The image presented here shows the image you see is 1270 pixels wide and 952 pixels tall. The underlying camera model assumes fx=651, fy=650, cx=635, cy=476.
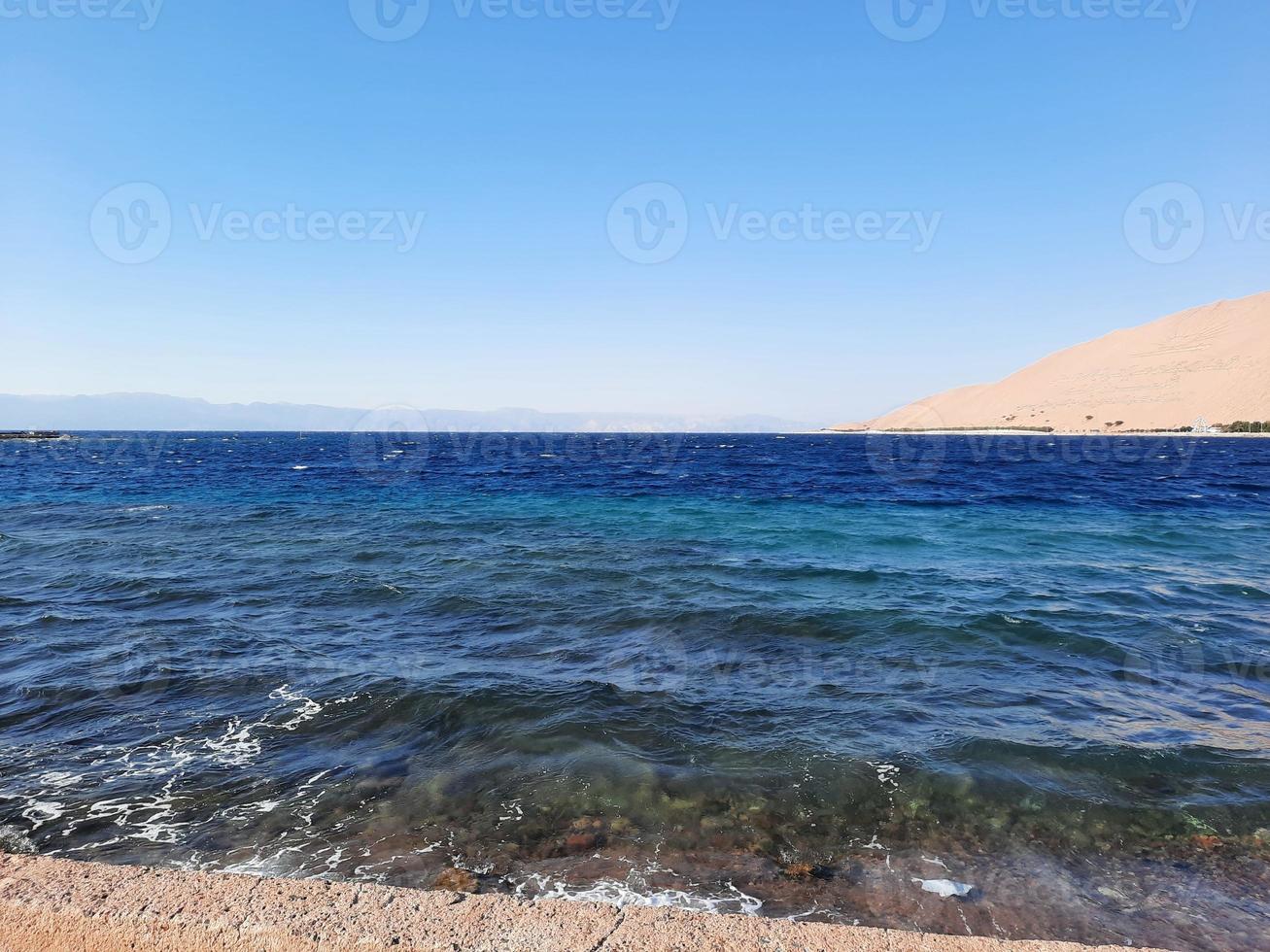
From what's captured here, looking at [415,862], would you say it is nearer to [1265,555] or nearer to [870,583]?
[870,583]

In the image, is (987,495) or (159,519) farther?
(987,495)

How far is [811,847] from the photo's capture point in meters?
5.26

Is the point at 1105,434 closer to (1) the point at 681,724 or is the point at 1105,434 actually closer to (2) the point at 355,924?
(1) the point at 681,724

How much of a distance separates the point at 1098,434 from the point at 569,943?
14850 cm

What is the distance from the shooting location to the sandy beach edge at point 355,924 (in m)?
3.23

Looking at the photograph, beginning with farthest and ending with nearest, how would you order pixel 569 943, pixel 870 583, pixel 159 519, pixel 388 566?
pixel 159 519 < pixel 388 566 < pixel 870 583 < pixel 569 943

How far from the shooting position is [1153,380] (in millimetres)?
130250

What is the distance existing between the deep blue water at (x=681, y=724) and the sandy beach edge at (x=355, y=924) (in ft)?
4.26

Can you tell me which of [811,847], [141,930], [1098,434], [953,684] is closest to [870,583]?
[953,684]

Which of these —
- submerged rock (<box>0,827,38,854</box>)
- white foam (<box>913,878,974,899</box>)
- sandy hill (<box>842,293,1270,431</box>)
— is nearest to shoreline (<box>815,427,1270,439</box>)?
sandy hill (<box>842,293,1270,431</box>)

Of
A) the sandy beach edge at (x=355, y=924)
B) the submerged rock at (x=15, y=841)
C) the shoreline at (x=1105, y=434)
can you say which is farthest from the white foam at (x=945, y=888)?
the shoreline at (x=1105, y=434)

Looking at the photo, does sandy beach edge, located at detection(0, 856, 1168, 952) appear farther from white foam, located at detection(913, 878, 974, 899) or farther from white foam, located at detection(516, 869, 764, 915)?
white foam, located at detection(913, 878, 974, 899)

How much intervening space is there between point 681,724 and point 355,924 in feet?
15.5

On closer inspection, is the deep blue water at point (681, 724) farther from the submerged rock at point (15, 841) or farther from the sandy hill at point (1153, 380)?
the sandy hill at point (1153, 380)
